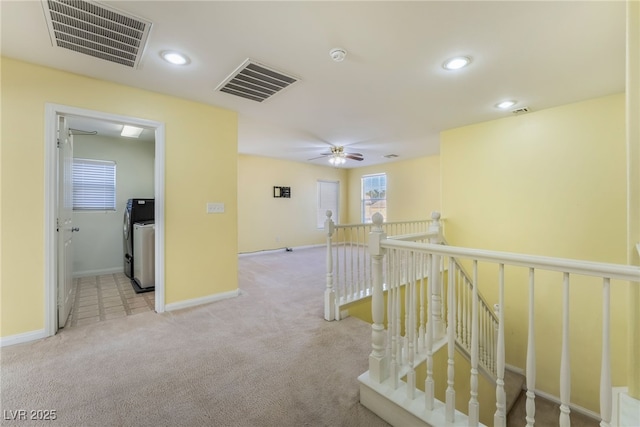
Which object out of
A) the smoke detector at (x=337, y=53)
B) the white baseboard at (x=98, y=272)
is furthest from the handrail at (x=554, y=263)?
the white baseboard at (x=98, y=272)

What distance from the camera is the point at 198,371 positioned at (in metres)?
1.87

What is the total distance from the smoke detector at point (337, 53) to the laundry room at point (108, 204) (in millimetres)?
3249

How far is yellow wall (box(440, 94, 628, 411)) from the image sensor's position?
2891 mm

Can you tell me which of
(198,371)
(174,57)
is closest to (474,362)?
(198,371)

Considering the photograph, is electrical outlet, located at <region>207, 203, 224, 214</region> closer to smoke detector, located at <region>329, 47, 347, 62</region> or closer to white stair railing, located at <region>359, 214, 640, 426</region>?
smoke detector, located at <region>329, 47, 347, 62</region>

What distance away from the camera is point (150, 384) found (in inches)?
68.2

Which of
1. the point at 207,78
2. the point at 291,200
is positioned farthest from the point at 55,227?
the point at 291,200

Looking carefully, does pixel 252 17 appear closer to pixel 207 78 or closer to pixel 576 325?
pixel 207 78

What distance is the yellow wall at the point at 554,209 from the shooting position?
114 inches

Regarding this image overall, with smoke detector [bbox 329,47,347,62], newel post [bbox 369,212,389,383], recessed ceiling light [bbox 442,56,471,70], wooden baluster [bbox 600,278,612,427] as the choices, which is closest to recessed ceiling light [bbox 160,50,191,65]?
smoke detector [bbox 329,47,347,62]

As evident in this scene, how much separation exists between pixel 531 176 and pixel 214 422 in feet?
13.9

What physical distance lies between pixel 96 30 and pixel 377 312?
2708mm

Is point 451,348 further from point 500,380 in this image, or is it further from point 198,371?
point 198,371

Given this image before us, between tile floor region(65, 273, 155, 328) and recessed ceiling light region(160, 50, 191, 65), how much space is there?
2578mm
